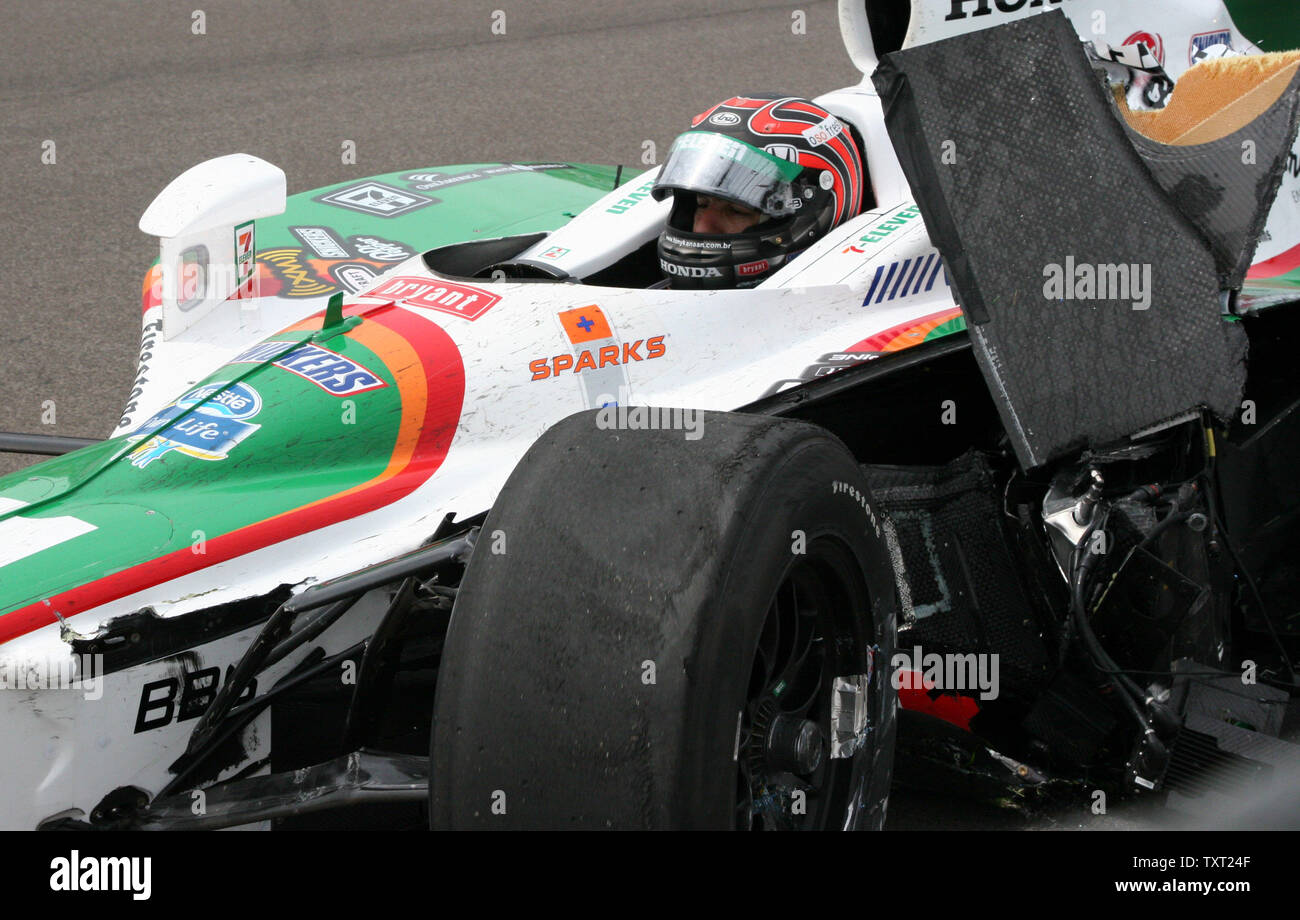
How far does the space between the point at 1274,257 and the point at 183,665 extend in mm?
2723

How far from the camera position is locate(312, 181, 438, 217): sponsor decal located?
16.6 feet

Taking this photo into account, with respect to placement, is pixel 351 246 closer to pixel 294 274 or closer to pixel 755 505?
pixel 294 274

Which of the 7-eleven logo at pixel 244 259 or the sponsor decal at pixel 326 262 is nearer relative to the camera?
the 7-eleven logo at pixel 244 259

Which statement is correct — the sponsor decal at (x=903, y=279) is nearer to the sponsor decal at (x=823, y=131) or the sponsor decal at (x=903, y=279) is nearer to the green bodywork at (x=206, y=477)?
the sponsor decal at (x=823, y=131)

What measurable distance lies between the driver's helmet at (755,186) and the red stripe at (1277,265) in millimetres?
996

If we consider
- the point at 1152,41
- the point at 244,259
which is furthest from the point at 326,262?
the point at 1152,41

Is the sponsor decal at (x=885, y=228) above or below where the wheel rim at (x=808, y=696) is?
A: above

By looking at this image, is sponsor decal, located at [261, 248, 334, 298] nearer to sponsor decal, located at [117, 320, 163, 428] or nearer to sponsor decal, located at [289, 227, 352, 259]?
sponsor decal, located at [289, 227, 352, 259]

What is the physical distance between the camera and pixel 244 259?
13.0 feet

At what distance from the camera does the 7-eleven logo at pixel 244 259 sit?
3.92 m

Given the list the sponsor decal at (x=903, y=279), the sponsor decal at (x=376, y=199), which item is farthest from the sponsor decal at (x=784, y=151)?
the sponsor decal at (x=376, y=199)
